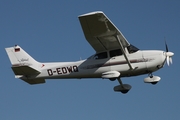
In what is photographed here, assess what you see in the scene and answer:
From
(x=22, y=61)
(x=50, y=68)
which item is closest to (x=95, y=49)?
(x=50, y=68)

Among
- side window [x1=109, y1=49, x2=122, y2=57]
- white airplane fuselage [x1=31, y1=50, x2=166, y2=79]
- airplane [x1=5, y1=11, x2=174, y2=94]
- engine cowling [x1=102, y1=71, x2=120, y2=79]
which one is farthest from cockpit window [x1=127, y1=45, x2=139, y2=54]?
engine cowling [x1=102, y1=71, x2=120, y2=79]

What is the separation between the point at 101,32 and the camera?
17500 millimetres

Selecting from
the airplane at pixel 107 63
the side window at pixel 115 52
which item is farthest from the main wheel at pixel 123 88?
the side window at pixel 115 52

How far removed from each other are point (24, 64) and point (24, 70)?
4.71 ft

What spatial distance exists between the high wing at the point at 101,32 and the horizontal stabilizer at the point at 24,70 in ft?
10.8

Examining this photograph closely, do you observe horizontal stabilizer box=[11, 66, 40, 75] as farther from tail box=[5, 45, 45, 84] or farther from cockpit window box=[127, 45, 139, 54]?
cockpit window box=[127, 45, 139, 54]

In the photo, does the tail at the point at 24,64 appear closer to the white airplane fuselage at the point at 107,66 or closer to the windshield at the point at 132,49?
the white airplane fuselage at the point at 107,66

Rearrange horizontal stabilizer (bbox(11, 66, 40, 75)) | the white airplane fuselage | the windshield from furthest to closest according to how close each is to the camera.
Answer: horizontal stabilizer (bbox(11, 66, 40, 75)) < the windshield < the white airplane fuselage

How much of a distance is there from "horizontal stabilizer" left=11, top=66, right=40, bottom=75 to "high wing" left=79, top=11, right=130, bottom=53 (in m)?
3.28

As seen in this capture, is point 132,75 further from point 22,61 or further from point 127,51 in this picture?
point 22,61

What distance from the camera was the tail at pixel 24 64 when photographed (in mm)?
19266

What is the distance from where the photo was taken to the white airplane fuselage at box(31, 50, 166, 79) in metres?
18.0

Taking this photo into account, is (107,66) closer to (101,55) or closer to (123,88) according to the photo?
(101,55)

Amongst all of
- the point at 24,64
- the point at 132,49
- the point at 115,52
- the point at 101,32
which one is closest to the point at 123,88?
the point at 115,52
